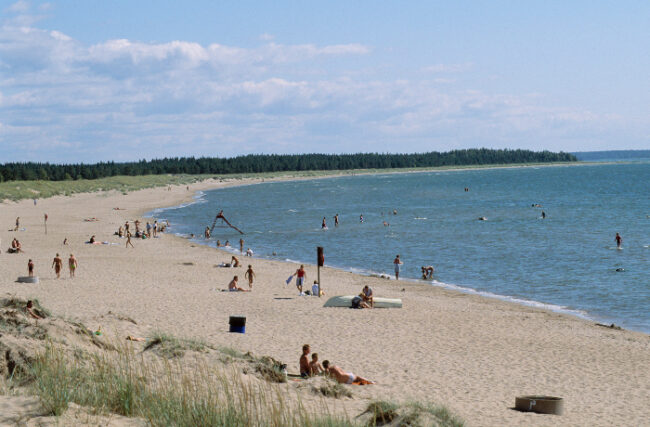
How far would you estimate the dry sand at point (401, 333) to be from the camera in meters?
13.1

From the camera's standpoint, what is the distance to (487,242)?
150ft

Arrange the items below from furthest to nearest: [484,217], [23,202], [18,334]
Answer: [23,202], [484,217], [18,334]

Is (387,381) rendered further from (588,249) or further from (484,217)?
(484,217)

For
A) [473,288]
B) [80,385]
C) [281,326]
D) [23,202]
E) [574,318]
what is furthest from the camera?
[23,202]

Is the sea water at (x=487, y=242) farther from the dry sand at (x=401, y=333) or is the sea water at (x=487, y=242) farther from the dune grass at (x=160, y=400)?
the dune grass at (x=160, y=400)

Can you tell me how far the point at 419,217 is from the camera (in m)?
66.1

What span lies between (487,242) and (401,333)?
28112 mm

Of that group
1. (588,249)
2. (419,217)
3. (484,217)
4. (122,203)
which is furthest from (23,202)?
(588,249)

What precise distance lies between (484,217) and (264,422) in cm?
6053

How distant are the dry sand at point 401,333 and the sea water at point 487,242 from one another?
3204mm

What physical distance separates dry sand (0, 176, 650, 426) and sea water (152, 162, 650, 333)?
10.5 ft

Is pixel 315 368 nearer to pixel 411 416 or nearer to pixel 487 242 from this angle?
pixel 411 416

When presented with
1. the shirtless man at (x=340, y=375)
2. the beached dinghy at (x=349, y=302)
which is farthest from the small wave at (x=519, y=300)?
the shirtless man at (x=340, y=375)

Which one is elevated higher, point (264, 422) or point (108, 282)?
point (264, 422)
